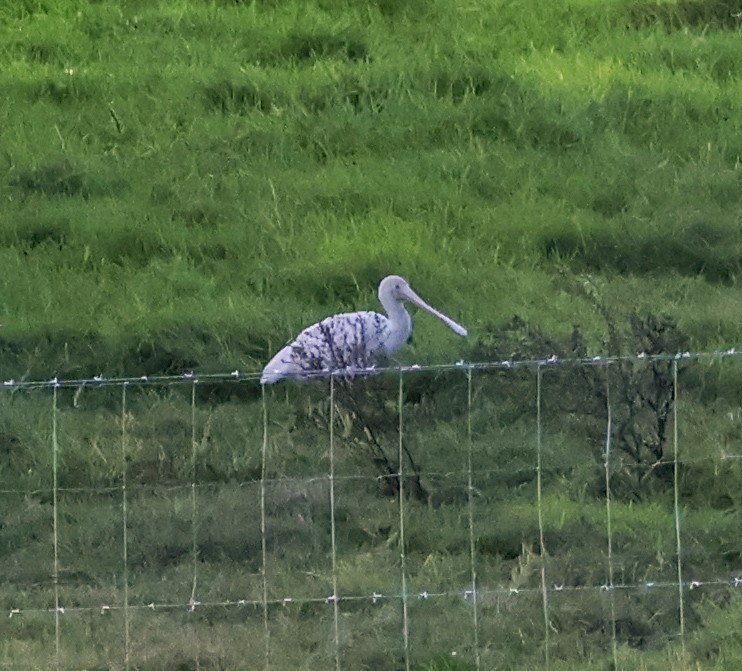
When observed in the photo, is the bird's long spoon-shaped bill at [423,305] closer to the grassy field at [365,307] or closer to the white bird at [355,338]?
the white bird at [355,338]

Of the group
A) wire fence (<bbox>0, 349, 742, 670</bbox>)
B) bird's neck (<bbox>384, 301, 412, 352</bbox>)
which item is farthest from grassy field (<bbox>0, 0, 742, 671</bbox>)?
bird's neck (<bbox>384, 301, 412, 352</bbox>)

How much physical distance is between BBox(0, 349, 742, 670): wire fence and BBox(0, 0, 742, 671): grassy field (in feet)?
0.06

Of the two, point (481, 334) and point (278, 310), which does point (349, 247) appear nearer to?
point (278, 310)

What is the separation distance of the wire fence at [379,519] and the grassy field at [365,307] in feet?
0.06

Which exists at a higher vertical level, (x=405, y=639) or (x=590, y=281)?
(x=405, y=639)

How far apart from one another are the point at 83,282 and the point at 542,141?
3.17 metres

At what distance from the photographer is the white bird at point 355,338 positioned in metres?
8.37

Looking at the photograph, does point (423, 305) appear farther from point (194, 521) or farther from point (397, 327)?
point (194, 521)

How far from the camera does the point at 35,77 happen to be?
12.3 metres

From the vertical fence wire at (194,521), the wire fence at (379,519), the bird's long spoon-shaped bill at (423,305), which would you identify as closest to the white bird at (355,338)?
the bird's long spoon-shaped bill at (423,305)

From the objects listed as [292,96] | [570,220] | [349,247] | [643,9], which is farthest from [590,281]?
[643,9]

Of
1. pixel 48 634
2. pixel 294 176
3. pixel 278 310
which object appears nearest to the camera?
pixel 48 634

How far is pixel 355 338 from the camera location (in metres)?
8.73

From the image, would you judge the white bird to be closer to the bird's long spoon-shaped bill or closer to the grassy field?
the bird's long spoon-shaped bill
